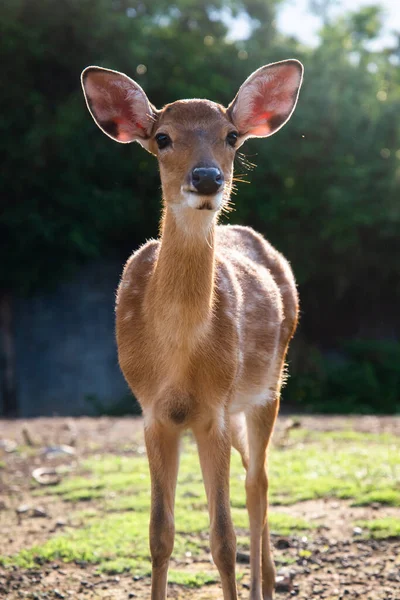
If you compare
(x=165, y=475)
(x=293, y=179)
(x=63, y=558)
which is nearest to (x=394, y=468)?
(x=63, y=558)

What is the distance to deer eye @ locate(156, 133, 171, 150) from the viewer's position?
15.1ft

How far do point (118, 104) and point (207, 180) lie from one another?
1.05 metres

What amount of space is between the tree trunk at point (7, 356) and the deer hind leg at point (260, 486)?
10843 millimetres

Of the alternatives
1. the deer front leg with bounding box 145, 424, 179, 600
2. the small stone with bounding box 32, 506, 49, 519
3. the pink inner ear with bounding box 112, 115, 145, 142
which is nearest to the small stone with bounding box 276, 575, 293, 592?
the deer front leg with bounding box 145, 424, 179, 600

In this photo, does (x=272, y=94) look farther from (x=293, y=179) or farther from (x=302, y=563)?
(x=293, y=179)

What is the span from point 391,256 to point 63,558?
1304cm

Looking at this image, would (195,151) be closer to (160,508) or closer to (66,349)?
(160,508)

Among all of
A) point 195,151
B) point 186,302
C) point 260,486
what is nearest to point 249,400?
point 260,486

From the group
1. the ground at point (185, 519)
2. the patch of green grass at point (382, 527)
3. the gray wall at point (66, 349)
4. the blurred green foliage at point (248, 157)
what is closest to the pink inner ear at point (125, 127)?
the ground at point (185, 519)

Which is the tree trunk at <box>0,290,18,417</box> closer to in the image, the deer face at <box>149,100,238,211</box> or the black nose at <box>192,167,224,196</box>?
the deer face at <box>149,100,238,211</box>

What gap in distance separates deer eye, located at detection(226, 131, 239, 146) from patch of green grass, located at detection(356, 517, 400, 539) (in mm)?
3060

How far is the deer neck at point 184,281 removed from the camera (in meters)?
4.59

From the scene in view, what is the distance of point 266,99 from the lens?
512cm

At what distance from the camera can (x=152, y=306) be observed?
15.7 feet
